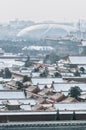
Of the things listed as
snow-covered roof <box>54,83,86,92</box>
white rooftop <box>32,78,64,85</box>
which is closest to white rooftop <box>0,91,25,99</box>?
snow-covered roof <box>54,83,86,92</box>

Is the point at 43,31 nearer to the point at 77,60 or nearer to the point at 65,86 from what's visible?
the point at 77,60

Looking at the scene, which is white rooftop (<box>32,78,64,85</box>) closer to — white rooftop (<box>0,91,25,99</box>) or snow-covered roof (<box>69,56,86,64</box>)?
white rooftop (<box>0,91,25,99</box>)

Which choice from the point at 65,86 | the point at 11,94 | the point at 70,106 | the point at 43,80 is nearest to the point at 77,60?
the point at 43,80

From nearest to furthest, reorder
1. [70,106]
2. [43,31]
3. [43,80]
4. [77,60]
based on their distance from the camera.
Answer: [70,106] → [43,80] → [77,60] → [43,31]

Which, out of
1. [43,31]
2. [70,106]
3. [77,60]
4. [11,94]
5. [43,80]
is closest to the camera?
[70,106]

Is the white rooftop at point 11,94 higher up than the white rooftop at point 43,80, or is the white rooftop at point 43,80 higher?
the white rooftop at point 11,94

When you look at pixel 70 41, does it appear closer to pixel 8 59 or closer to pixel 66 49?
pixel 66 49

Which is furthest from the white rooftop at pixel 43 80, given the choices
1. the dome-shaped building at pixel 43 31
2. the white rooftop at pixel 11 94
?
the dome-shaped building at pixel 43 31

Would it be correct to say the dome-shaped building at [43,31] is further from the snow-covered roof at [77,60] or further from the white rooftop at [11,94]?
the white rooftop at [11,94]
